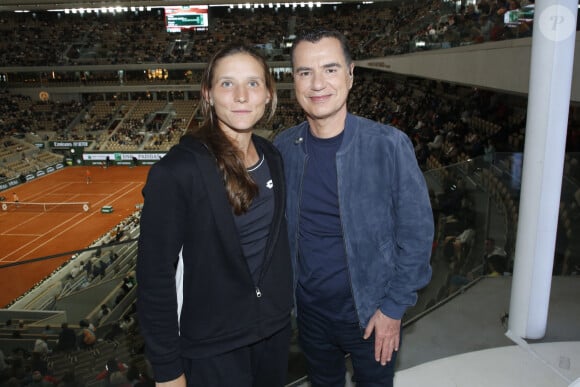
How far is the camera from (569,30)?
9.96 feet

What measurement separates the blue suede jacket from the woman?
0.31 m

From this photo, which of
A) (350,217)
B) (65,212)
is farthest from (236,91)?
(65,212)

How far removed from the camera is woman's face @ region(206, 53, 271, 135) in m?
2.13

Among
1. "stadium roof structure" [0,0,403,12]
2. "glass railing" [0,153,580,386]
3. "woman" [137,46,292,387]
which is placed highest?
"stadium roof structure" [0,0,403,12]

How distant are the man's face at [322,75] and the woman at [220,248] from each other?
7.6 inches

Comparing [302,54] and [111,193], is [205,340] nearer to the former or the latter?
[302,54]

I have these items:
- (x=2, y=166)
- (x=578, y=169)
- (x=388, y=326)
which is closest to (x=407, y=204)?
(x=388, y=326)

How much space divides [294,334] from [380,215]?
1.34 meters

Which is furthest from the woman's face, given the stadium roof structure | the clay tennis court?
the stadium roof structure

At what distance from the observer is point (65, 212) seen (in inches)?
1041

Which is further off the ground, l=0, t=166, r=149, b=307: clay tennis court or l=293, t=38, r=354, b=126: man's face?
l=293, t=38, r=354, b=126: man's face

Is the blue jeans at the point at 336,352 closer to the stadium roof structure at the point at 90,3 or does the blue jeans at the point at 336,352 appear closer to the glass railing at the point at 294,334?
the glass railing at the point at 294,334

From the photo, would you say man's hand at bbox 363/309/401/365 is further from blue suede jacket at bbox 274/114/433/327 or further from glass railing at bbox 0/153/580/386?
glass railing at bbox 0/153/580/386

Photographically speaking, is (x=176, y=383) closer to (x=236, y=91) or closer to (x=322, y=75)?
(x=236, y=91)
